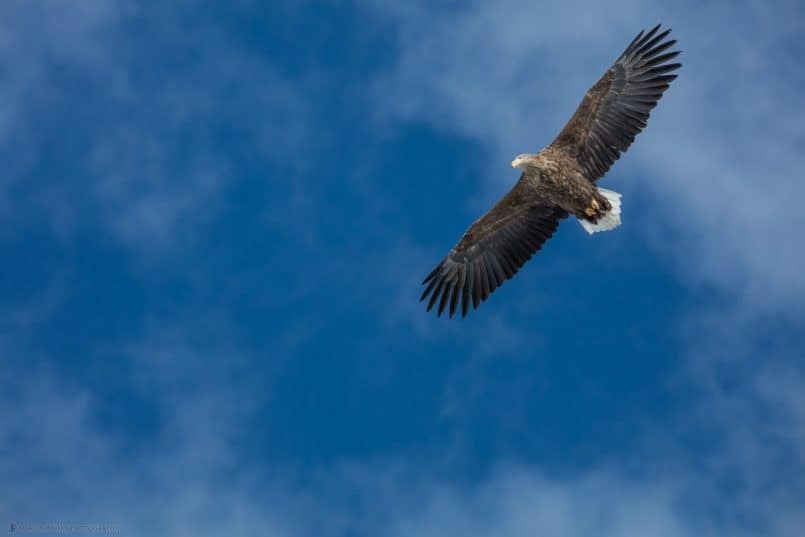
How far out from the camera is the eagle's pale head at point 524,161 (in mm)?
18031

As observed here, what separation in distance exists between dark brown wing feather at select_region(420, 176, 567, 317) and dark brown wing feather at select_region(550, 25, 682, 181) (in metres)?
1.14

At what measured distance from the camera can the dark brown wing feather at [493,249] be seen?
62.6 feet

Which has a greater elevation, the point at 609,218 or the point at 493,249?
the point at 493,249

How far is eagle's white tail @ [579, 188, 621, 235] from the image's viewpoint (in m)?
18.2

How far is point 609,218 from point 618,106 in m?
1.86

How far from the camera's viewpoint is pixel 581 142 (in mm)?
18344

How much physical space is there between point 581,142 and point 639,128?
973 millimetres

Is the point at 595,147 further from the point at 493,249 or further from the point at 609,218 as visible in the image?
the point at 493,249

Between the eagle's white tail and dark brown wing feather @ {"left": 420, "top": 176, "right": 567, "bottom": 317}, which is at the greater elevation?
dark brown wing feather @ {"left": 420, "top": 176, "right": 567, "bottom": 317}

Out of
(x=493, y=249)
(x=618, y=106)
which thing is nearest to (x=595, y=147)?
(x=618, y=106)

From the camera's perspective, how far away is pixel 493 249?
19.5 meters

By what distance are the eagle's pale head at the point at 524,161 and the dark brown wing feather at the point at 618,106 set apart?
2.05 ft

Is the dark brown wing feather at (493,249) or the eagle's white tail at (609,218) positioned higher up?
the dark brown wing feather at (493,249)

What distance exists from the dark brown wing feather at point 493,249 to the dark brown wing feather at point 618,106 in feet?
3.73
